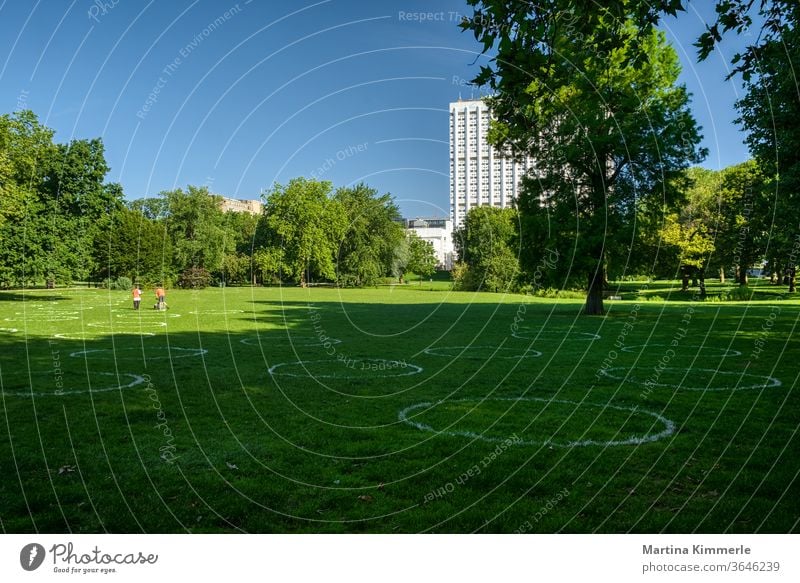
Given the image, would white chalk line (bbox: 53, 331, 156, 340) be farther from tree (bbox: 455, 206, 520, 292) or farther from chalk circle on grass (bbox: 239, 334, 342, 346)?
tree (bbox: 455, 206, 520, 292)

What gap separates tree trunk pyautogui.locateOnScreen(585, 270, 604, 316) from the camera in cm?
3098

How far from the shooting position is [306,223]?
231ft

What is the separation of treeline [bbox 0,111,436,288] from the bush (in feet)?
0.65

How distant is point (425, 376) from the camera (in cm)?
1391

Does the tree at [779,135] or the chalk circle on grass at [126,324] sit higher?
the tree at [779,135]

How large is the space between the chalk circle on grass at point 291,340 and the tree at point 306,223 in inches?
1926

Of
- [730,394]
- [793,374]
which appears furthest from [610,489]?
[793,374]

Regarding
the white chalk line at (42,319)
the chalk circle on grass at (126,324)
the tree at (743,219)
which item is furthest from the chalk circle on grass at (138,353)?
the tree at (743,219)

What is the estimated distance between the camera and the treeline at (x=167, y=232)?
1578 inches

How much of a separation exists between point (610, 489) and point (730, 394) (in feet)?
21.3

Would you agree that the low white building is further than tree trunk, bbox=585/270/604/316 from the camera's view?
Yes
